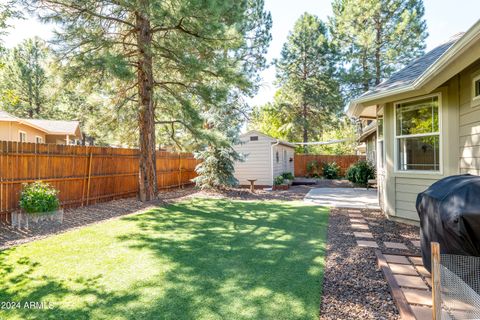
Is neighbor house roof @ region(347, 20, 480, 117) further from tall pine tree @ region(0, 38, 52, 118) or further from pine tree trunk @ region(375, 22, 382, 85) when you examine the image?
tall pine tree @ region(0, 38, 52, 118)

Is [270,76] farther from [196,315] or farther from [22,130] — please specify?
[196,315]

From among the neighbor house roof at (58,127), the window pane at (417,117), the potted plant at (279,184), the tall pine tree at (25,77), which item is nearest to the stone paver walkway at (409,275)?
the window pane at (417,117)

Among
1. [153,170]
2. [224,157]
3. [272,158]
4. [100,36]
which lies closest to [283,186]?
[272,158]

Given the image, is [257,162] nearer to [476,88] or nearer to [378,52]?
[476,88]

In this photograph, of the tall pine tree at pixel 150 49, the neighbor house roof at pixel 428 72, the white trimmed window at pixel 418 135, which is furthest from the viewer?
the tall pine tree at pixel 150 49

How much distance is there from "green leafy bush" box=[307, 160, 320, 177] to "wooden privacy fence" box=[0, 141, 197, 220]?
12577 millimetres

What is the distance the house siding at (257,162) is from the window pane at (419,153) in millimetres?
7921

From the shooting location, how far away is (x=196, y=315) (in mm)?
2602

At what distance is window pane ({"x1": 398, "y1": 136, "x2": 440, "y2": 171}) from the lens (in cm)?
554

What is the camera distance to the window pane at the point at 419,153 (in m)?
5.54

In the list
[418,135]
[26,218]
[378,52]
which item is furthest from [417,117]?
[378,52]

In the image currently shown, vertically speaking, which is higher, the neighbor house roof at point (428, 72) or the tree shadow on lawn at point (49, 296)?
the neighbor house roof at point (428, 72)

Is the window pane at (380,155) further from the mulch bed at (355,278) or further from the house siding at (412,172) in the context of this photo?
the mulch bed at (355,278)

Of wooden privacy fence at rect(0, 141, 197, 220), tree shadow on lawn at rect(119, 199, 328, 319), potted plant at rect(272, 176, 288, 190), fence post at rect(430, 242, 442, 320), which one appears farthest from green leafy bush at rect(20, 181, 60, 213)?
potted plant at rect(272, 176, 288, 190)
